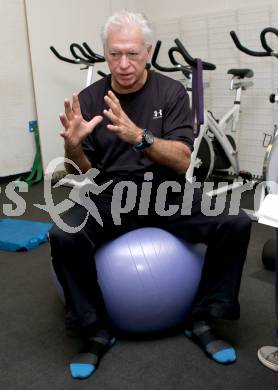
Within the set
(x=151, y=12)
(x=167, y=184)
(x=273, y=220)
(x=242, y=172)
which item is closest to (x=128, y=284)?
(x=167, y=184)

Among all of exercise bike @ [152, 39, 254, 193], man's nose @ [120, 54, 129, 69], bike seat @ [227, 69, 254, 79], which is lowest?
exercise bike @ [152, 39, 254, 193]

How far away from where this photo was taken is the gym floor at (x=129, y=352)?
1.61 metres

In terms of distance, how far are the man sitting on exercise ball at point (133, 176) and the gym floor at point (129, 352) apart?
6 centimetres

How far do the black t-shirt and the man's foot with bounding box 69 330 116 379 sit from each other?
2.19 feet

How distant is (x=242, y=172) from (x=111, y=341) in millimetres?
2446

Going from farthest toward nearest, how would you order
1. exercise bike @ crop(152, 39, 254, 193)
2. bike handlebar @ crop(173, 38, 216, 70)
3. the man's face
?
1. exercise bike @ crop(152, 39, 254, 193)
2. bike handlebar @ crop(173, 38, 216, 70)
3. the man's face

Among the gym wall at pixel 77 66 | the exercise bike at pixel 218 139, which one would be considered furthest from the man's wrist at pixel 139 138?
the gym wall at pixel 77 66

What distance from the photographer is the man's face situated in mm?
1885

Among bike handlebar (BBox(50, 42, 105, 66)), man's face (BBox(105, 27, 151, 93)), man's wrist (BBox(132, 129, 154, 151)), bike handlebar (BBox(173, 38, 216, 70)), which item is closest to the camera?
man's wrist (BBox(132, 129, 154, 151))

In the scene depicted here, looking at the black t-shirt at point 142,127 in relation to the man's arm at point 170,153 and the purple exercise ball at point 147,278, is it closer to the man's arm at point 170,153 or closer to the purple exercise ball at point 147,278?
the man's arm at point 170,153

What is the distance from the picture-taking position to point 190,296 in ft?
6.01

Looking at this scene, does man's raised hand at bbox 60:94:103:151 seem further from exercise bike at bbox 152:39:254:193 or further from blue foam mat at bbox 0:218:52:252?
exercise bike at bbox 152:39:254:193

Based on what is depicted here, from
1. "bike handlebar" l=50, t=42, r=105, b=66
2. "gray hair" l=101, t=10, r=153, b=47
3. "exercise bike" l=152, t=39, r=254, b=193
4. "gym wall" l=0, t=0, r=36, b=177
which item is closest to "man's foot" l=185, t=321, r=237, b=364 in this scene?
"gray hair" l=101, t=10, r=153, b=47

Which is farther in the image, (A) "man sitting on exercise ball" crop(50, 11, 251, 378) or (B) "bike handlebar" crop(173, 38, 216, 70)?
(B) "bike handlebar" crop(173, 38, 216, 70)
